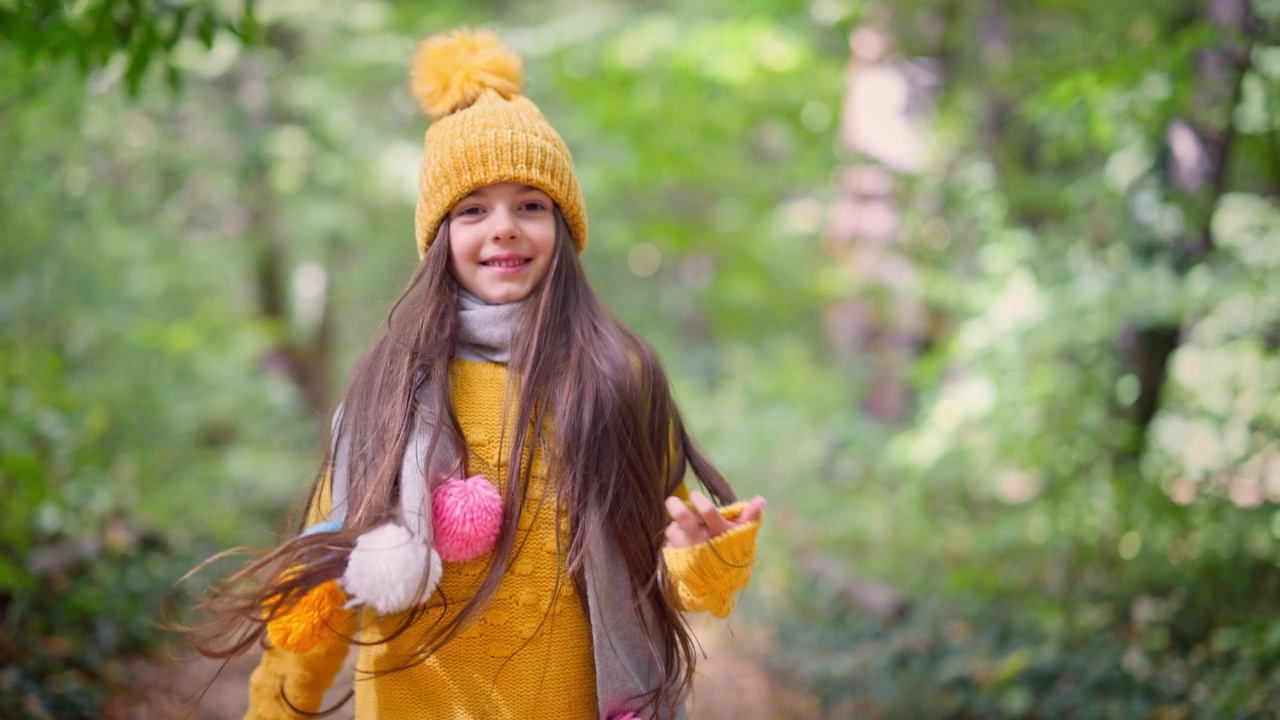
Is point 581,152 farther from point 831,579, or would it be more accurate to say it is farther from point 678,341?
point 831,579

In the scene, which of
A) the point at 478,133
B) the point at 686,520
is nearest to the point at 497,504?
the point at 686,520

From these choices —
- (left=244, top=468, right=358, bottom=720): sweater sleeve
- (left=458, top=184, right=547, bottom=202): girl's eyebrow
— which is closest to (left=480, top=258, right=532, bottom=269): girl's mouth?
(left=458, top=184, right=547, bottom=202): girl's eyebrow

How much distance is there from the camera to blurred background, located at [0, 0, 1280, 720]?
14.6ft

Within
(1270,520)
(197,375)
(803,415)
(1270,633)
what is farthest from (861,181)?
(197,375)

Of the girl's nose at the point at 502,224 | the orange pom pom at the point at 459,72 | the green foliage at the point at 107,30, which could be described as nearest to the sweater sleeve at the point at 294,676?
the girl's nose at the point at 502,224

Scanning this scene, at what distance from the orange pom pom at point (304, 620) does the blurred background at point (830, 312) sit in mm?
296

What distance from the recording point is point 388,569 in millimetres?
1930

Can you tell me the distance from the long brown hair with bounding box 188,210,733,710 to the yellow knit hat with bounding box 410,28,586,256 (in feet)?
0.33

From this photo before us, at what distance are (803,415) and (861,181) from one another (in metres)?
1.92

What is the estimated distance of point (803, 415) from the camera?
758 centimetres

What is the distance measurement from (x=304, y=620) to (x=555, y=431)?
2.11 ft

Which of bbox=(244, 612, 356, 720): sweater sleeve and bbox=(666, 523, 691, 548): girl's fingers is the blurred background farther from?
bbox=(666, 523, 691, 548): girl's fingers

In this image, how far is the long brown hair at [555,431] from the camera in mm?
2119

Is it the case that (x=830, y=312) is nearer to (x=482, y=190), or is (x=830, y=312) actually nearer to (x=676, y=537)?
(x=482, y=190)
